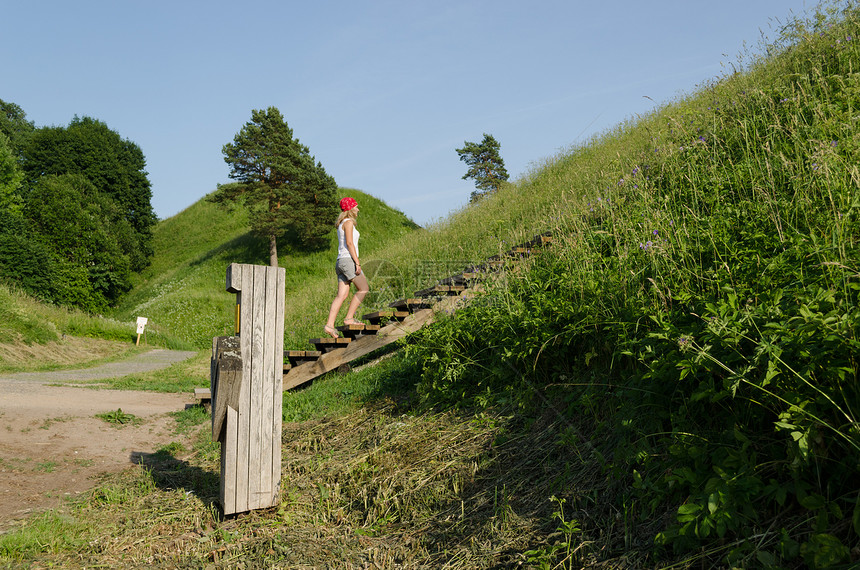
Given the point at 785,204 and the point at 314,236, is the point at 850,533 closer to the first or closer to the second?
the point at 785,204

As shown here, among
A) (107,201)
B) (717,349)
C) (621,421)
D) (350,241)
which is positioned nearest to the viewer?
(717,349)

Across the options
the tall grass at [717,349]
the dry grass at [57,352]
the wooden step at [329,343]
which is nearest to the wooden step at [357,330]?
the wooden step at [329,343]

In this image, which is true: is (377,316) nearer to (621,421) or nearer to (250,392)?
(250,392)

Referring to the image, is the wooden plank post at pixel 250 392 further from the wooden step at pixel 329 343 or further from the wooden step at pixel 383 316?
the wooden step at pixel 329 343

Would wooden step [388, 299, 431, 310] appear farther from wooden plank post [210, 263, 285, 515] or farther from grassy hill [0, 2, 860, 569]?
wooden plank post [210, 263, 285, 515]

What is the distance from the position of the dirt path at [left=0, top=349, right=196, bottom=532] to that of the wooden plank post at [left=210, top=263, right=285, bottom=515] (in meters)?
1.81

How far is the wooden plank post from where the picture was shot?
425 centimetres

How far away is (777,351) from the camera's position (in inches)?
94.5

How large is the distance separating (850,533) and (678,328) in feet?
4.35

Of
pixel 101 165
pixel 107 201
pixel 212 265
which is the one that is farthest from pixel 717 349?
pixel 101 165

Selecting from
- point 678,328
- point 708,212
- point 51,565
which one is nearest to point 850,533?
point 678,328

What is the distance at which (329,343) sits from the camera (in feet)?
27.7

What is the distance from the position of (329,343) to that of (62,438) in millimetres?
3580

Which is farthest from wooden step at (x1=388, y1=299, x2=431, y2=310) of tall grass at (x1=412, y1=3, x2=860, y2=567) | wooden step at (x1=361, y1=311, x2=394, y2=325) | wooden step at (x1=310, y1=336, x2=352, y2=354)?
tall grass at (x1=412, y1=3, x2=860, y2=567)
